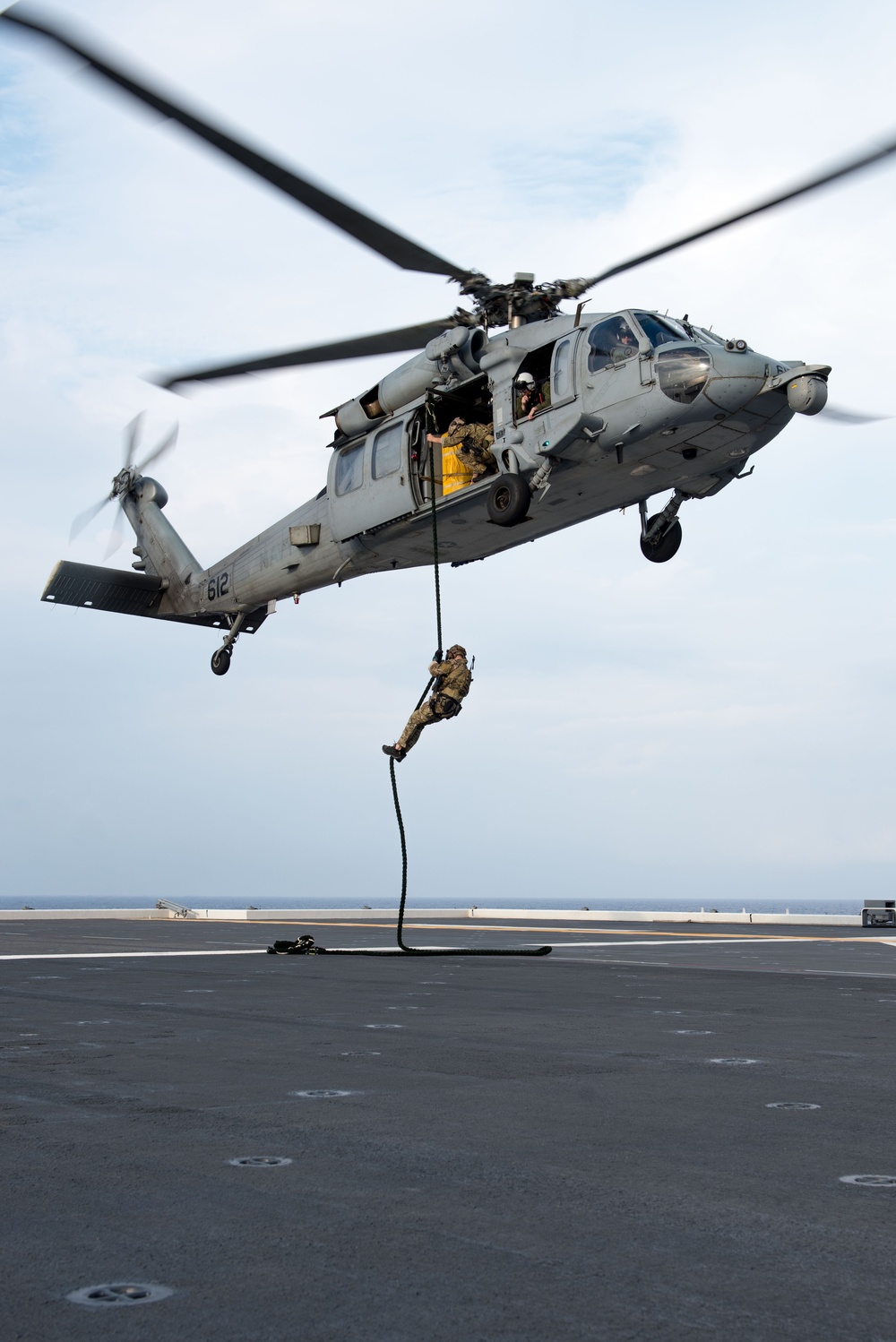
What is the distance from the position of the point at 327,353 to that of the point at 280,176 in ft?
14.5

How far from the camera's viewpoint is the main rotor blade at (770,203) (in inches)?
579

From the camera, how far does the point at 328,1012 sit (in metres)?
9.80

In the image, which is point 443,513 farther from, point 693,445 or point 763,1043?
point 763,1043

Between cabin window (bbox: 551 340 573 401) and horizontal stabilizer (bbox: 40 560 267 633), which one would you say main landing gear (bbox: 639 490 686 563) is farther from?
horizontal stabilizer (bbox: 40 560 267 633)

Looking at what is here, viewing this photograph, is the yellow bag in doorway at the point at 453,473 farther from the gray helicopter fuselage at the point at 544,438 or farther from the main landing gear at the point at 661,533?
the main landing gear at the point at 661,533

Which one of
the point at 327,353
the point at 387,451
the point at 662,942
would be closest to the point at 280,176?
the point at 327,353

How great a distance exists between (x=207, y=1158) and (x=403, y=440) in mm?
18262

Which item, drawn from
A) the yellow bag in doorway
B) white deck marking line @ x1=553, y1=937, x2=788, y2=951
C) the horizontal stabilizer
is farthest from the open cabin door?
white deck marking line @ x1=553, y1=937, x2=788, y2=951

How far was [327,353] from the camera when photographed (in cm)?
2084

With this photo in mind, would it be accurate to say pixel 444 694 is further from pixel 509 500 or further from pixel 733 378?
pixel 733 378

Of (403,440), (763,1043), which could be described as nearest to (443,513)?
(403,440)

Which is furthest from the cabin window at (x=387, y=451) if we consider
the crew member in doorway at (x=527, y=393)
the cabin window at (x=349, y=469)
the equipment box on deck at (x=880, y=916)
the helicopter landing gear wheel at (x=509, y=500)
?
the equipment box on deck at (x=880, y=916)

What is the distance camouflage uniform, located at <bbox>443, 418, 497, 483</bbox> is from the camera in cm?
2102

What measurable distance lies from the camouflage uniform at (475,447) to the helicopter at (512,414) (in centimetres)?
6
